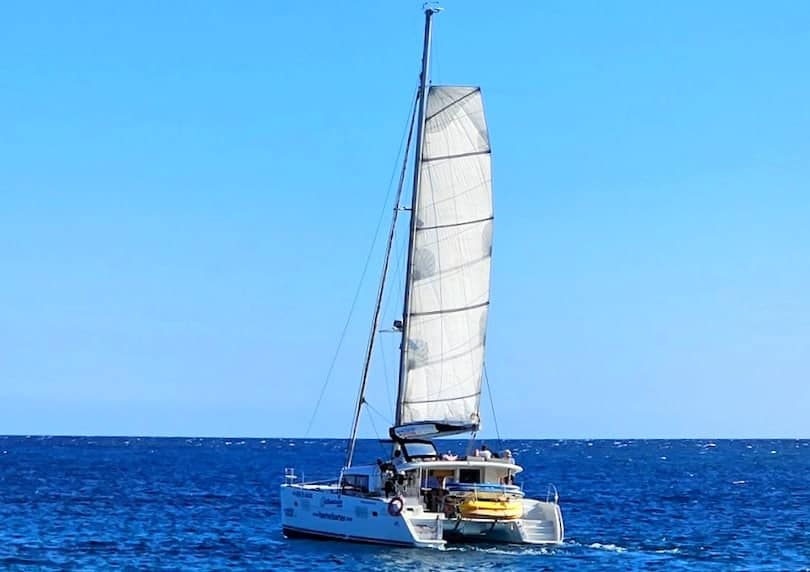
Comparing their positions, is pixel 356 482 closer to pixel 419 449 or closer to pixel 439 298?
pixel 419 449

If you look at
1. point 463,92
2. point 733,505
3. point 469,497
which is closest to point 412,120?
point 463,92

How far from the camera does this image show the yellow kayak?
47.2 m

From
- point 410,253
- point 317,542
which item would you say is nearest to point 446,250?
point 410,253

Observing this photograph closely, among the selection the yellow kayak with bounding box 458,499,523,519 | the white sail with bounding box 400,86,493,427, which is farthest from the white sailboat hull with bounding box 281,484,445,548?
the white sail with bounding box 400,86,493,427

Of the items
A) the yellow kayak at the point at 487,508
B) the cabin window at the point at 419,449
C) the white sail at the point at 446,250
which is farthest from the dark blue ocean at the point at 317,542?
the white sail at the point at 446,250

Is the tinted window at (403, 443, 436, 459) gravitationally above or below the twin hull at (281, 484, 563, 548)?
above

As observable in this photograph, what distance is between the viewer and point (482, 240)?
53625mm

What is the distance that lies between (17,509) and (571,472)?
80405 millimetres

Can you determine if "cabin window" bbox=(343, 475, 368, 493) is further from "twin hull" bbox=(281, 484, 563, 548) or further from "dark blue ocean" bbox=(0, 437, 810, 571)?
"dark blue ocean" bbox=(0, 437, 810, 571)

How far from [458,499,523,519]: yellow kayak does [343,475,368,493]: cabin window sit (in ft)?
14.0

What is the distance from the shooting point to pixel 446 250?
5300 centimetres

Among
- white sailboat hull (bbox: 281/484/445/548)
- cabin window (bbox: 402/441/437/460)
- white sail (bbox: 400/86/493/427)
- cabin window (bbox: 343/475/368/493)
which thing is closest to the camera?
white sailboat hull (bbox: 281/484/445/548)

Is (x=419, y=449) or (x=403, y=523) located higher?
(x=419, y=449)

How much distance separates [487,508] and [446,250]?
10.5 meters
